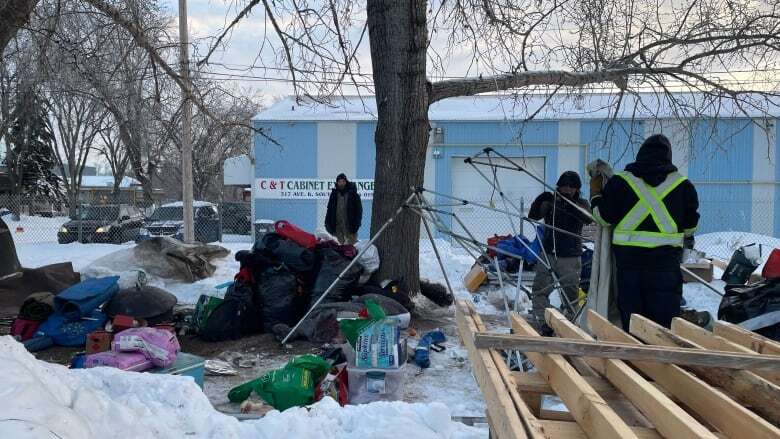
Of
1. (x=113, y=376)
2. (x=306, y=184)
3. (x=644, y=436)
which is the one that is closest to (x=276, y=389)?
(x=113, y=376)

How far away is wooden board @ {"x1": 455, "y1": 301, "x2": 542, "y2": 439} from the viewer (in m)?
1.75

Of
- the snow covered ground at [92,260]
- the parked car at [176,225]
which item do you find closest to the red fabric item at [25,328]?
the snow covered ground at [92,260]

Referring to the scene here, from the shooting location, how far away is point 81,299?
637cm

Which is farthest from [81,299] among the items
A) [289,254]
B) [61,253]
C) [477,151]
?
[477,151]

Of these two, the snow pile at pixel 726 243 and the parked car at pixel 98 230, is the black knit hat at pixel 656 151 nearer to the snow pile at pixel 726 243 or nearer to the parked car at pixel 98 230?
the snow pile at pixel 726 243

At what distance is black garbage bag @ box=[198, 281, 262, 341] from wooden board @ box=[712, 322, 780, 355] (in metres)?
4.77

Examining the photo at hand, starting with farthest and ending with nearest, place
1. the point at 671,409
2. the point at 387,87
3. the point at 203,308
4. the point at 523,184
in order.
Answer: the point at 523,184
the point at 387,87
the point at 203,308
the point at 671,409

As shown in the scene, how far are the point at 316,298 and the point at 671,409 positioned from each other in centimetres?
532

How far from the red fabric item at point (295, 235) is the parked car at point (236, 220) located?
547 inches

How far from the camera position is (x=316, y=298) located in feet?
22.4

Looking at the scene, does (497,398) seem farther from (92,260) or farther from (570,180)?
(92,260)

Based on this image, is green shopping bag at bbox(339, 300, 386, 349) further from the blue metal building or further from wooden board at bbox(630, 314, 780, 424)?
the blue metal building

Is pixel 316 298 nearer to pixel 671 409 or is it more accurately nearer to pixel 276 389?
pixel 276 389

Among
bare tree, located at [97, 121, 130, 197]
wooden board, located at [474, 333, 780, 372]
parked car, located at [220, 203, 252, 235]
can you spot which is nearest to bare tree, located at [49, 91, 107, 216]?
bare tree, located at [97, 121, 130, 197]
